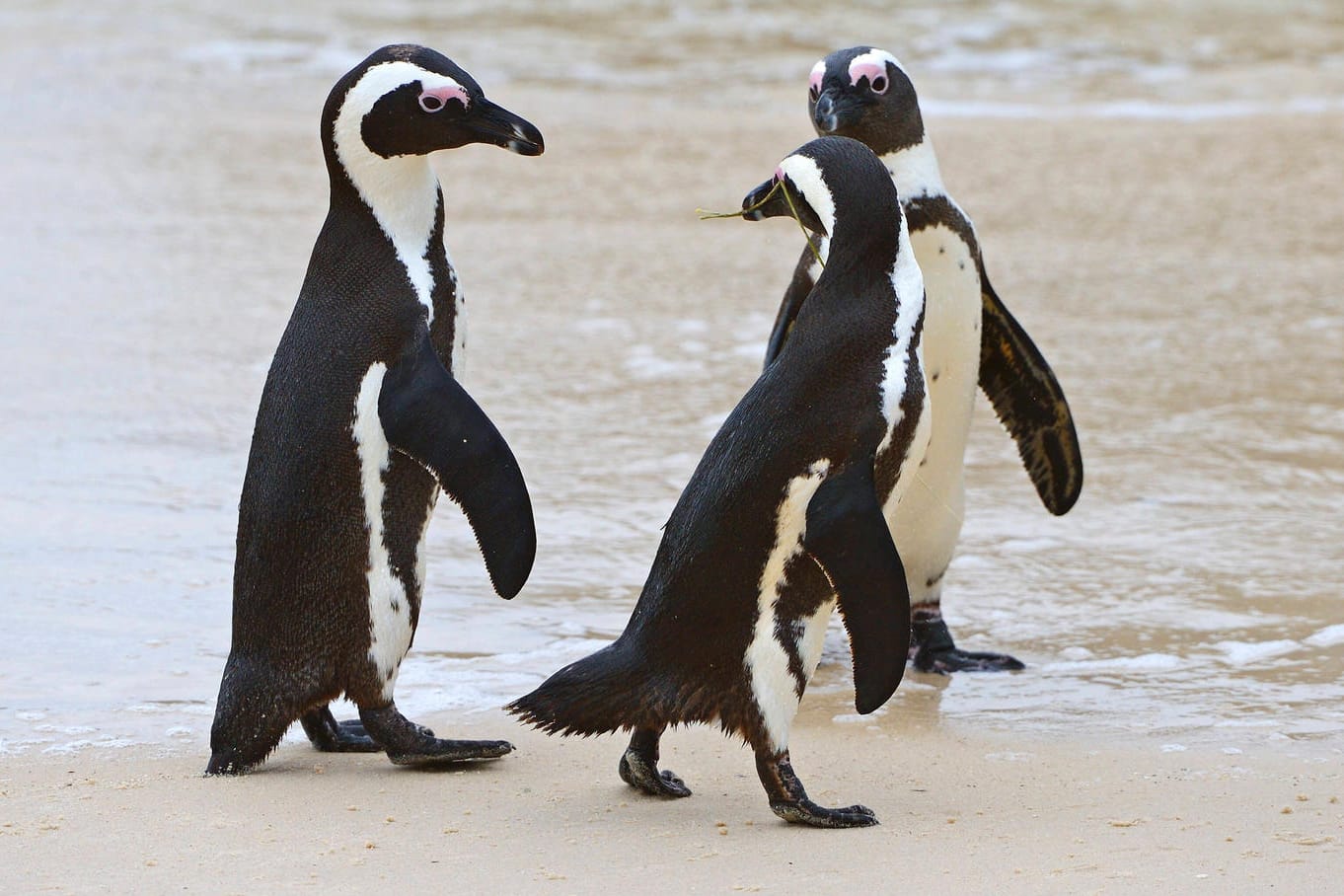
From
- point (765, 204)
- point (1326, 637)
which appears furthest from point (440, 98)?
point (1326, 637)

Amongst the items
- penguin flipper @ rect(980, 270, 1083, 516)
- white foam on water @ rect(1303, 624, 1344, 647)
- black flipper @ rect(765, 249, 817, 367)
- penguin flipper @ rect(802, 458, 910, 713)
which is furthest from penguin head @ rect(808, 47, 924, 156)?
white foam on water @ rect(1303, 624, 1344, 647)

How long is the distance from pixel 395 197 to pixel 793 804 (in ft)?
4.32

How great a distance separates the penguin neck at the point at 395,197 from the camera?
345 centimetres

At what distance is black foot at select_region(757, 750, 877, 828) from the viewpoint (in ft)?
10.3

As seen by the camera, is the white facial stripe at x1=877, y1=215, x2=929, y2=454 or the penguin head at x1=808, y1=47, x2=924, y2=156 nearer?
the white facial stripe at x1=877, y1=215, x2=929, y2=454

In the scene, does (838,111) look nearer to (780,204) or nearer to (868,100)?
(868,100)

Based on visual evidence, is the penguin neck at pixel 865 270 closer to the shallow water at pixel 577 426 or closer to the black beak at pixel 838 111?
the black beak at pixel 838 111

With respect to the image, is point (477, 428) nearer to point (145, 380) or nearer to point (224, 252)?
point (145, 380)

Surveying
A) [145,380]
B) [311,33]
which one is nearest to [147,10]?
[311,33]

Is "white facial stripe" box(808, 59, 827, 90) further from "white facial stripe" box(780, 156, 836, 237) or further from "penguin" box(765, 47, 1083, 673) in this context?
"white facial stripe" box(780, 156, 836, 237)

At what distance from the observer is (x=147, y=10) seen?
1482 centimetres

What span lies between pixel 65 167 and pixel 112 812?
23.3 ft

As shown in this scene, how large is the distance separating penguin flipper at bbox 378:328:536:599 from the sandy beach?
0.45m

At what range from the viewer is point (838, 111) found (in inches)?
162
